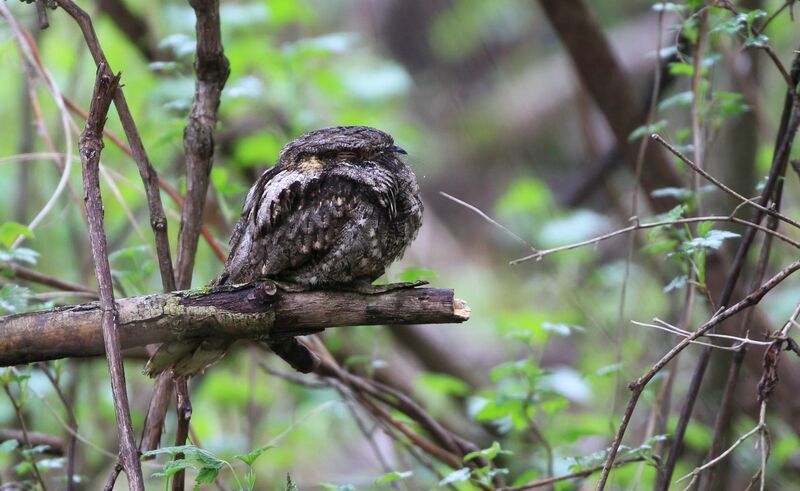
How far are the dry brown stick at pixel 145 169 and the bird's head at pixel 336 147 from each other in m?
0.32

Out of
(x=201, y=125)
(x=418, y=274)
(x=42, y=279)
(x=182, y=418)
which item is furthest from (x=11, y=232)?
(x=418, y=274)

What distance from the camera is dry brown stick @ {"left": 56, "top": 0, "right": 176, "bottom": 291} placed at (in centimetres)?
184

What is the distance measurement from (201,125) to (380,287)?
0.72 meters

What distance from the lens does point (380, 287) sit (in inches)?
67.3

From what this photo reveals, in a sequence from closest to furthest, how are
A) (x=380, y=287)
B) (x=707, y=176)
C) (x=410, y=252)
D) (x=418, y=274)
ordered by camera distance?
(x=707, y=176), (x=380, y=287), (x=418, y=274), (x=410, y=252)

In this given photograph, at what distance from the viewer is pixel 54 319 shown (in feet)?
5.17

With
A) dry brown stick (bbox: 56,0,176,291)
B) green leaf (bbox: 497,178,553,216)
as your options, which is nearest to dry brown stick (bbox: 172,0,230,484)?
dry brown stick (bbox: 56,0,176,291)

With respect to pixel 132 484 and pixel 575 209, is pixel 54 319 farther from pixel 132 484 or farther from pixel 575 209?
pixel 575 209

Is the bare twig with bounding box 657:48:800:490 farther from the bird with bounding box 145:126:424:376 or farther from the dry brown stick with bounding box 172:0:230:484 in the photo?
the dry brown stick with bounding box 172:0:230:484

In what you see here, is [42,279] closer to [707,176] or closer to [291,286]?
[291,286]

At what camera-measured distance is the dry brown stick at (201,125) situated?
207 cm

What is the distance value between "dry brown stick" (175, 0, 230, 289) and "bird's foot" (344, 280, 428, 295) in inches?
23.0

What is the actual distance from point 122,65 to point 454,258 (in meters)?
3.02

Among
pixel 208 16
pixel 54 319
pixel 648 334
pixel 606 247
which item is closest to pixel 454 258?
pixel 606 247
